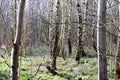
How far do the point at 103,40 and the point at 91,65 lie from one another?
303 inches

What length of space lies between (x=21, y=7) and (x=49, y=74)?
9163mm

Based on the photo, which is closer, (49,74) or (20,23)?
(20,23)

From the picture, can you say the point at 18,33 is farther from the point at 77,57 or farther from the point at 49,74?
the point at 77,57

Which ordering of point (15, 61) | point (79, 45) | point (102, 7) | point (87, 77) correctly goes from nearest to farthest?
point (15, 61) < point (102, 7) < point (87, 77) < point (79, 45)

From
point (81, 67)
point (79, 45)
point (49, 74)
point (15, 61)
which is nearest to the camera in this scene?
point (15, 61)

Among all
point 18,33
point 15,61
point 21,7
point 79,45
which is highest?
point 21,7

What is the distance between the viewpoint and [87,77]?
10.7 metres

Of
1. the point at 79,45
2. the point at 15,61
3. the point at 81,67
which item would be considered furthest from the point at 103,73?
the point at 79,45

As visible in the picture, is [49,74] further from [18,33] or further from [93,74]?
[18,33]

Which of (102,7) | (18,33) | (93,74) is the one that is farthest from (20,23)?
(93,74)

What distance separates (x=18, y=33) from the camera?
2.30m

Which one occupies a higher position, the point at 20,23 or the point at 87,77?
the point at 20,23

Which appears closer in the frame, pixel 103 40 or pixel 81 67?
pixel 103 40

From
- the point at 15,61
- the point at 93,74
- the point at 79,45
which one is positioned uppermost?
the point at 15,61
